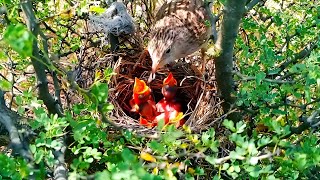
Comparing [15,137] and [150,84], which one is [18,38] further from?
[150,84]

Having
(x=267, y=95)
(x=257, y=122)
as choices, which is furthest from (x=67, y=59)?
(x=267, y=95)

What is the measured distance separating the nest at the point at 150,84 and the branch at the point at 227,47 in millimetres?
138

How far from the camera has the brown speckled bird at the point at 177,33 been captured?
9.07 feet

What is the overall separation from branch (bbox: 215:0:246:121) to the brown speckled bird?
0.66m

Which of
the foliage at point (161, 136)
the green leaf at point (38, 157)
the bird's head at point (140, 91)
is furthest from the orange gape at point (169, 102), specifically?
the green leaf at point (38, 157)

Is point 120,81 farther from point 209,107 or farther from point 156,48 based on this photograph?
point 209,107

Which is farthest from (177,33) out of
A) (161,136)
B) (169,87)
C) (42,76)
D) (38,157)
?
(38,157)

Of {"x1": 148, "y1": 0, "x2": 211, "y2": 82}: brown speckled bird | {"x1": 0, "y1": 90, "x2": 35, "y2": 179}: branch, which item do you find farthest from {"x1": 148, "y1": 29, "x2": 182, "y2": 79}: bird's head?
{"x1": 0, "y1": 90, "x2": 35, "y2": 179}: branch

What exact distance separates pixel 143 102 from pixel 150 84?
263 millimetres

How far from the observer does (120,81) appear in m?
2.89

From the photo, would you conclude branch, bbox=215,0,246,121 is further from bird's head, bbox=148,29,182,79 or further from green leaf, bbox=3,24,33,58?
green leaf, bbox=3,24,33,58

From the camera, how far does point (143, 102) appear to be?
2.81 meters

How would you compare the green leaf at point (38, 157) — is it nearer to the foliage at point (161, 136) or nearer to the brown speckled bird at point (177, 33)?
the foliage at point (161, 136)

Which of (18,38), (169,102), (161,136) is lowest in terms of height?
(169,102)
